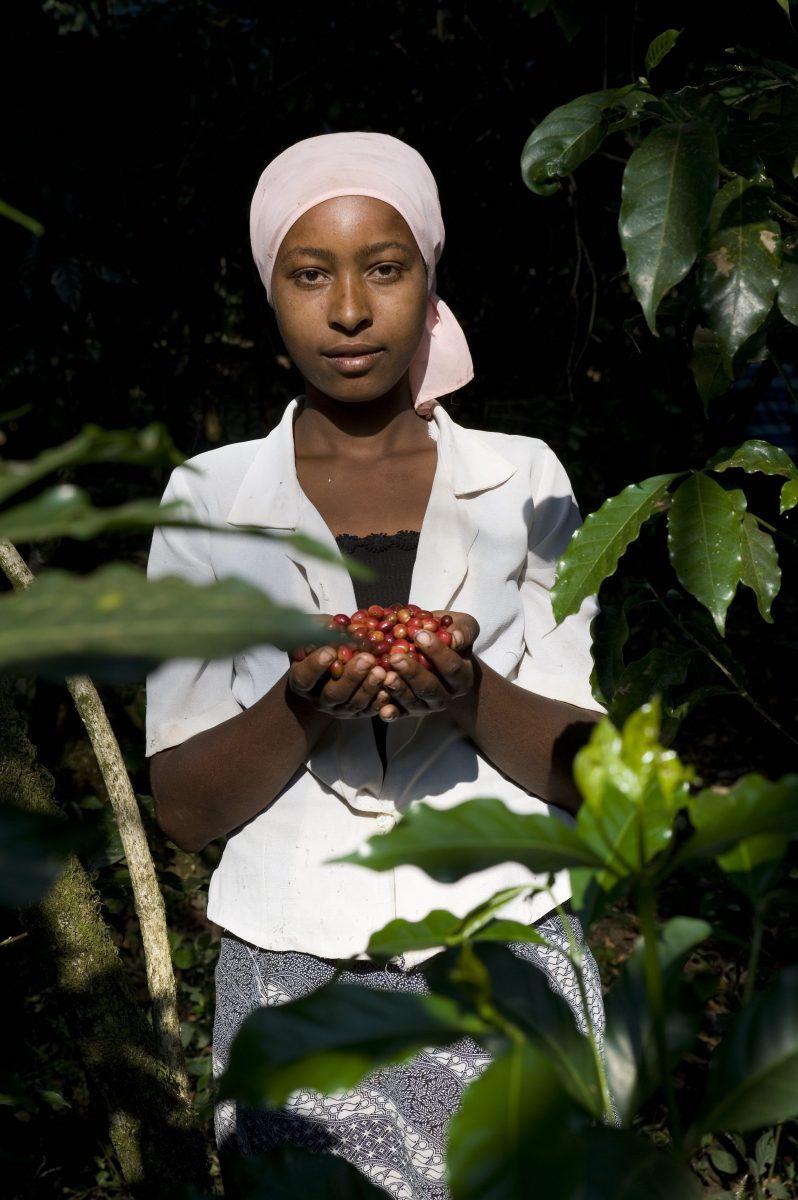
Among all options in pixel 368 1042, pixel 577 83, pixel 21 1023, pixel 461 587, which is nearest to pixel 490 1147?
pixel 368 1042

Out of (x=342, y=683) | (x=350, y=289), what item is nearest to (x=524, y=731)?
(x=342, y=683)

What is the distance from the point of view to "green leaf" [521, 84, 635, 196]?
4.61 feet

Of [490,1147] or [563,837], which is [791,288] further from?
[490,1147]

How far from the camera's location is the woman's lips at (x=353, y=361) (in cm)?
164

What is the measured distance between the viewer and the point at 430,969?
26.5 inches

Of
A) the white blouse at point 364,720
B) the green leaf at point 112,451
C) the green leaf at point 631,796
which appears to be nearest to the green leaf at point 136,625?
the green leaf at point 112,451

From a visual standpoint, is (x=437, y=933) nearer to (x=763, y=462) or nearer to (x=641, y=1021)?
(x=641, y=1021)

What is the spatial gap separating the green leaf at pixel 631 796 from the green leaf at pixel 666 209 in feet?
2.46

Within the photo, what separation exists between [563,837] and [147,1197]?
1356mm

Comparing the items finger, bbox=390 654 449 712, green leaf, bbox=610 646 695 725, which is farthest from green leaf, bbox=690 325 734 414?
finger, bbox=390 654 449 712

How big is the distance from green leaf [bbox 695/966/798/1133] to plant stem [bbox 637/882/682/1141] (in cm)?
2

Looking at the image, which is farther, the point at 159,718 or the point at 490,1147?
the point at 159,718

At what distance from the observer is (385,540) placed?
1726 millimetres

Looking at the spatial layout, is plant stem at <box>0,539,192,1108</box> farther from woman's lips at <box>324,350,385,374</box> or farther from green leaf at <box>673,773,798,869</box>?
green leaf at <box>673,773,798,869</box>
